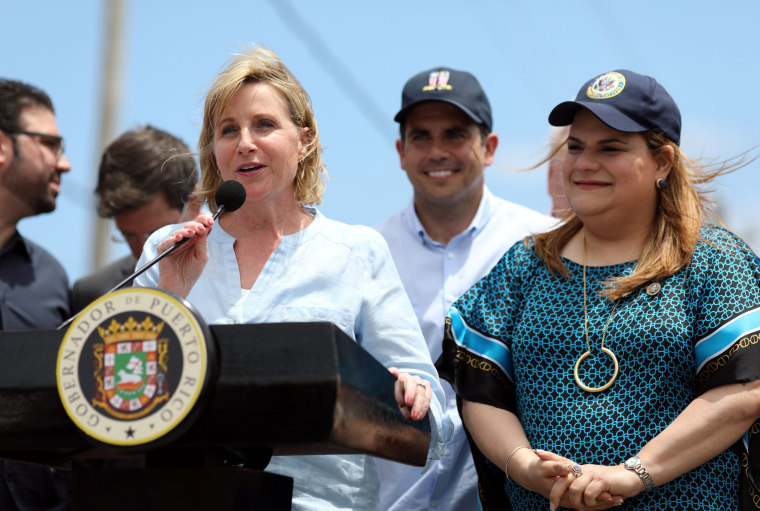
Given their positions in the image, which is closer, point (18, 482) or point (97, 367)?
point (97, 367)

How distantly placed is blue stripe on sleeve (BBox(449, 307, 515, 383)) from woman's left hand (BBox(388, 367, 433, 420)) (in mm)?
533

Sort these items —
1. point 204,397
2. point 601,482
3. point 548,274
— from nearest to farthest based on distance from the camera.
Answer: point 204,397
point 601,482
point 548,274

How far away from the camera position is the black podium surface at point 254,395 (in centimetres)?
153

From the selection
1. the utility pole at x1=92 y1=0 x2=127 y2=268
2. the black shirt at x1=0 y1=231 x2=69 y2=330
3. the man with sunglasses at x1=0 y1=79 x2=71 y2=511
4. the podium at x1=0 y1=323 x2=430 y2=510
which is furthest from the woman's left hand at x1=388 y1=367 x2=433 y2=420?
the utility pole at x1=92 y1=0 x2=127 y2=268

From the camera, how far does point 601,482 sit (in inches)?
87.5

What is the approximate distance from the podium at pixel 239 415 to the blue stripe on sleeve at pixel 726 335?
3.02ft

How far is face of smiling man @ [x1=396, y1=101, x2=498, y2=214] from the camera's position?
12.6ft

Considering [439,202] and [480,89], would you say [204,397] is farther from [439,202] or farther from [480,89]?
[480,89]

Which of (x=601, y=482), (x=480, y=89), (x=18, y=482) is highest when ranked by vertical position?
(x=480, y=89)

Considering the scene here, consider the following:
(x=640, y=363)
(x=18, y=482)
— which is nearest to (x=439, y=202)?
(x=640, y=363)

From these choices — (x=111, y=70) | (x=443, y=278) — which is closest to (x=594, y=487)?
(x=443, y=278)

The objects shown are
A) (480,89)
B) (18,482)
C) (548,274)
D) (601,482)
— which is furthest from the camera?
(480,89)

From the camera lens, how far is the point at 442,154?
12.8 feet

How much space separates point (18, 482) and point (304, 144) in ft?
5.20
